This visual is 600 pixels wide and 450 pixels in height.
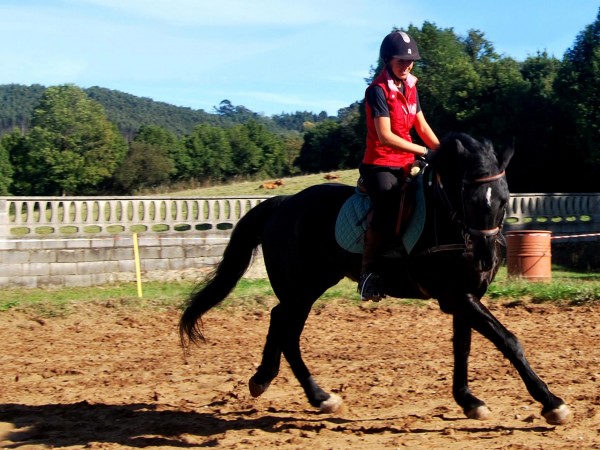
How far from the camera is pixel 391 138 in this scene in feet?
19.9

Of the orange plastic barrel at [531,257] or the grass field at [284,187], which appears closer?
the orange plastic barrel at [531,257]

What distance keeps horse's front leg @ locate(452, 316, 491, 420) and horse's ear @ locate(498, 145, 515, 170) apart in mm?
1340

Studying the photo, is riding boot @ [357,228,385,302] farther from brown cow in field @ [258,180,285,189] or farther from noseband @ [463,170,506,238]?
brown cow in field @ [258,180,285,189]

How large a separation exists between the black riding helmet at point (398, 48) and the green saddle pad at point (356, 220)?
3.12ft

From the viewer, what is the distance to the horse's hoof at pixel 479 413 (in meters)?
6.00

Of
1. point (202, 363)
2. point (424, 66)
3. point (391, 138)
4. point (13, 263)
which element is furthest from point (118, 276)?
point (424, 66)

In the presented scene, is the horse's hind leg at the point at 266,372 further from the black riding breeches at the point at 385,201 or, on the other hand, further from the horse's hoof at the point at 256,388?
the black riding breeches at the point at 385,201

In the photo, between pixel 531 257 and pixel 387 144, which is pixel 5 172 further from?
pixel 387 144

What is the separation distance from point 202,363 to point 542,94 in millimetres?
31978

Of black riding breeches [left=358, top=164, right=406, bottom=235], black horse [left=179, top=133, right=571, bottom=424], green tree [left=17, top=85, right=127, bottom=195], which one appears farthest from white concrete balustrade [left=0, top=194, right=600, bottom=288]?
green tree [left=17, top=85, right=127, bottom=195]

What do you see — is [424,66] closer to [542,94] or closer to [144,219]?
[542,94]

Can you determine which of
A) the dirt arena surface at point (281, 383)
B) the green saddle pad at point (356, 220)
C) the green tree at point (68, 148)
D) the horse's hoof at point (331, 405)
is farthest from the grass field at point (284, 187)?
the green tree at point (68, 148)

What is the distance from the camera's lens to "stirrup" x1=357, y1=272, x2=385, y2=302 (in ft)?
20.6

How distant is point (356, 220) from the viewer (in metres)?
6.46
